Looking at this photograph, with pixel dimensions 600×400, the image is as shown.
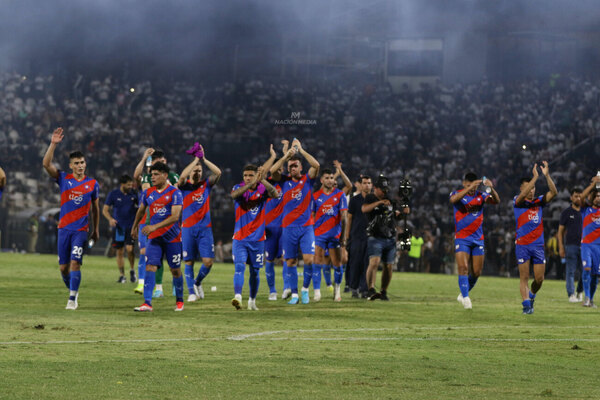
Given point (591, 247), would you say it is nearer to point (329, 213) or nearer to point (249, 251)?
point (329, 213)

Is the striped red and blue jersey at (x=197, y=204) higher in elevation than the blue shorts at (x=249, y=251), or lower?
higher

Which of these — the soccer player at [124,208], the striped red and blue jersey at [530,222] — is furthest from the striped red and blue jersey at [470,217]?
the soccer player at [124,208]

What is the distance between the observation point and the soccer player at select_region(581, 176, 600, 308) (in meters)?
17.8

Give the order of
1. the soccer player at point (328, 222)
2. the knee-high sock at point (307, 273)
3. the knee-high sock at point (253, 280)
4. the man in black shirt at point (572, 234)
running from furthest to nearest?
the man in black shirt at point (572, 234), the soccer player at point (328, 222), the knee-high sock at point (307, 273), the knee-high sock at point (253, 280)

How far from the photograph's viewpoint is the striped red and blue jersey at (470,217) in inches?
631

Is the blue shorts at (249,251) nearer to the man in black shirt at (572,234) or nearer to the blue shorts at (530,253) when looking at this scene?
the blue shorts at (530,253)

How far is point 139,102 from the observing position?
45188 mm

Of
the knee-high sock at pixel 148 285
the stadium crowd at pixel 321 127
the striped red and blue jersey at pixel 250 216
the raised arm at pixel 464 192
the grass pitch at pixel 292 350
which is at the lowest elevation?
the grass pitch at pixel 292 350

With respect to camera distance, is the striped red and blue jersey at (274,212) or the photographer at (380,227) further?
the photographer at (380,227)

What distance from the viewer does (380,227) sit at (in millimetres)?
17344

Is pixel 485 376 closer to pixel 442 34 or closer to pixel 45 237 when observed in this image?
pixel 45 237

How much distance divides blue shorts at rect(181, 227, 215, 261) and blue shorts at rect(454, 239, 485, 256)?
4047 mm

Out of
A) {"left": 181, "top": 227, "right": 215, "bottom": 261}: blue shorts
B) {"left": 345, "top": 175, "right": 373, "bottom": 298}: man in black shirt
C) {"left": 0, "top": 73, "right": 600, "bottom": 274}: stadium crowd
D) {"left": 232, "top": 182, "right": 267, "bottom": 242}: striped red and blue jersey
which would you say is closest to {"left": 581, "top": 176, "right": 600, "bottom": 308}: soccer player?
{"left": 345, "top": 175, "right": 373, "bottom": 298}: man in black shirt

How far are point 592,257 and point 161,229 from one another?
8.25 m
